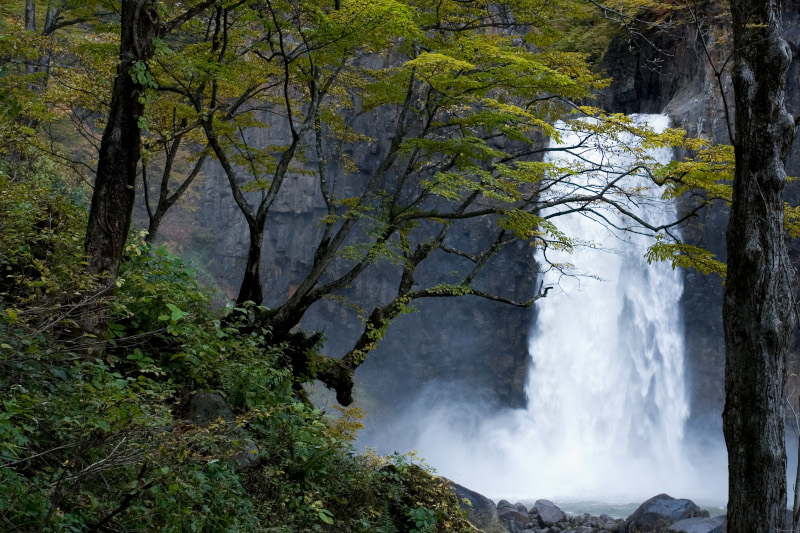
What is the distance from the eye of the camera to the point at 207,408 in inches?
208

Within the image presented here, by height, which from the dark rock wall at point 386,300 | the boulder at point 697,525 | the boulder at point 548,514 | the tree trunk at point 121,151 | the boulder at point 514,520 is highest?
the dark rock wall at point 386,300

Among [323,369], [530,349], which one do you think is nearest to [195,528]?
[323,369]

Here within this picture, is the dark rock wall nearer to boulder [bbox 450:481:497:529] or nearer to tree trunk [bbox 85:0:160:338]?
boulder [bbox 450:481:497:529]

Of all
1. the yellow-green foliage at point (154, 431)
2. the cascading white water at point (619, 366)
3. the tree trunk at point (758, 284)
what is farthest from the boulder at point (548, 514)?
the tree trunk at point (758, 284)

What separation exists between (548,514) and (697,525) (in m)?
3.45

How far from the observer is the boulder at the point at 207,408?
520 cm

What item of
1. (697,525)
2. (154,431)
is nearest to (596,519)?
(697,525)

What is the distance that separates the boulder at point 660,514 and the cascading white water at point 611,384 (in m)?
6.80

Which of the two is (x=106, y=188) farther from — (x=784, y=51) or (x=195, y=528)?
(x=784, y=51)

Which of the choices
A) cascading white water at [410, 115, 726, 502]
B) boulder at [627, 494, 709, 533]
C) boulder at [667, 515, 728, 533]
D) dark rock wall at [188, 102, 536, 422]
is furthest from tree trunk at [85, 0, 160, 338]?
dark rock wall at [188, 102, 536, 422]

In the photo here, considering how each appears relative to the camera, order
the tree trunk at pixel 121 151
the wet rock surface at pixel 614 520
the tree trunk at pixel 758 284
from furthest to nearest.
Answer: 1. the wet rock surface at pixel 614 520
2. the tree trunk at pixel 121 151
3. the tree trunk at pixel 758 284

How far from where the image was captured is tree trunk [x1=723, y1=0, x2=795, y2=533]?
178 inches

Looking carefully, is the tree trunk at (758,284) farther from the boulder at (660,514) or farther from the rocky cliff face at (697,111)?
the rocky cliff face at (697,111)

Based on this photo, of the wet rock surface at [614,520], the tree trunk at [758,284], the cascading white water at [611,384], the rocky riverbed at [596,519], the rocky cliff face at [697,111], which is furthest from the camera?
the cascading white water at [611,384]
